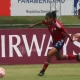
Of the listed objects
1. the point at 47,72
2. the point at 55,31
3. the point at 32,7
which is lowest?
the point at 32,7

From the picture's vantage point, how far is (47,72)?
14.8 metres

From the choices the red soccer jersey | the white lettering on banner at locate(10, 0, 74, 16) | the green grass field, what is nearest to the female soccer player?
the red soccer jersey

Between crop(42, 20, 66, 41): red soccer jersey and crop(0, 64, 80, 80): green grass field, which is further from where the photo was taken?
crop(42, 20, 66, 41): red soccer jersey

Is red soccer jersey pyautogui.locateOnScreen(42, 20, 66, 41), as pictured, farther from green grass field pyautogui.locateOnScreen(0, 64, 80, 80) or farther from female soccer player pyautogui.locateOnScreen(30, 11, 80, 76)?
green grass field pyautogui.locateOnScreen(0, 64, 80, 80)

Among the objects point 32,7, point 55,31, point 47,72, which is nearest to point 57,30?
point 55,31

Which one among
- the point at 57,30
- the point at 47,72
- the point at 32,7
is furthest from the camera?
the point at 32,7

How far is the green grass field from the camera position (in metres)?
13.6

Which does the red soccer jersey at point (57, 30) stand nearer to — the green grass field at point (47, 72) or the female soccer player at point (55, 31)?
the female soccer player at point (55, 31)

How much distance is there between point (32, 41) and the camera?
16.7m

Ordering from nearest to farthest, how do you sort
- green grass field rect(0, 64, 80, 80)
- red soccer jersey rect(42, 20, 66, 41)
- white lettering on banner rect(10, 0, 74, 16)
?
green grass field rect(0, 64, 80, 80), red soccer jersey rect(42, 20, 66, 41), white lettering on banner rect(10, 0, 74, 16)

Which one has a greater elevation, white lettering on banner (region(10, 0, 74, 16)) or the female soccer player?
the female soccer player

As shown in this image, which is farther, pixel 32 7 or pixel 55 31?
pixel 32 7

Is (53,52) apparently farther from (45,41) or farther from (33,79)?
(45,41)

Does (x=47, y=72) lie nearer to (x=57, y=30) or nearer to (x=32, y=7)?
(x=57, y=30)
